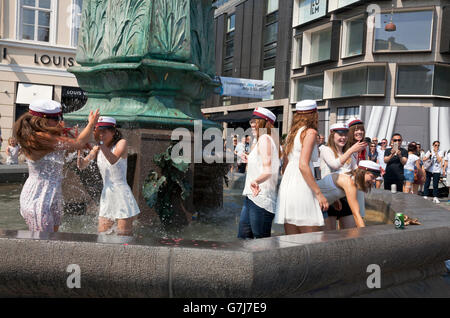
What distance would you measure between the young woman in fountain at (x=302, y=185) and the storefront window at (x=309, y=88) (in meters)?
25.6

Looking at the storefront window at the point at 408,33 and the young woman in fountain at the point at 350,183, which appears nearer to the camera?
the young woman in fountain at the point at 350,183

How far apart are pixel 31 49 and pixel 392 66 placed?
17.8m

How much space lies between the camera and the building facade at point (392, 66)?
22.7m

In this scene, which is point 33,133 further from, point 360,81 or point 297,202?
point 360,81

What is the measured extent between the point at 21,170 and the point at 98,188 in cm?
353

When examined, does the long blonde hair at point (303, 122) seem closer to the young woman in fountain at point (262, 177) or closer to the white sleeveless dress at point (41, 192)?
the young woman in fountain at point (262, 177)

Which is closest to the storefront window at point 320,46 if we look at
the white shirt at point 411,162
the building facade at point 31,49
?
the building facade at point 31,49

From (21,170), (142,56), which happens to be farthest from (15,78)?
(142,56)

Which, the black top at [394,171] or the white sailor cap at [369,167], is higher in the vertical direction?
the white sailor cap at [369,167]

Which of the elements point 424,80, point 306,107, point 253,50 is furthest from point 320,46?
point 306,107

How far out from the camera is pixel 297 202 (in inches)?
147

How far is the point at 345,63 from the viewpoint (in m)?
26.4

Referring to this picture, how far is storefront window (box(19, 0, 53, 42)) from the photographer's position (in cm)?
1889
